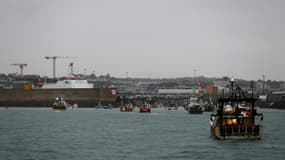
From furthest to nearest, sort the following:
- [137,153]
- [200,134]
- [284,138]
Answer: [200,134]
[284,138]
[137,153]

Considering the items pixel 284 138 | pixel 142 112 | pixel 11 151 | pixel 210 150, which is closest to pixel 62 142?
pixel 11 151

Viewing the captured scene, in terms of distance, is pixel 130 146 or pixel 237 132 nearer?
pixel 130 146

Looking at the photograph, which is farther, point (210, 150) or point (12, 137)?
point (12, 137)

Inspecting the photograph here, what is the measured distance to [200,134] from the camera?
76438 millimetres

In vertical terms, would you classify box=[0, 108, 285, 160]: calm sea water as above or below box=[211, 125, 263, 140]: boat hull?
below

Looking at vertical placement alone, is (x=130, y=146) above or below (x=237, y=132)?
below

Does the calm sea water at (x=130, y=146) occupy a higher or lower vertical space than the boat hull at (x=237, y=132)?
lower

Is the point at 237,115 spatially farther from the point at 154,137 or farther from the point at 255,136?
the point at 154,137

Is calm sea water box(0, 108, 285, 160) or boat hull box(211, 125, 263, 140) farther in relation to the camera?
boat hull box(211, 125, 263, 140)

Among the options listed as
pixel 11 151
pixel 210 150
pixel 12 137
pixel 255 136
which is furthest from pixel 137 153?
pixel 12 137

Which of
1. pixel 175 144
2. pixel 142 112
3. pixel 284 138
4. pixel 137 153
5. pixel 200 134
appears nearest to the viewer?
pixel 137 153

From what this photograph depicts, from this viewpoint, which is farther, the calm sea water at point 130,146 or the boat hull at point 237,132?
the boat hull at point 237,132

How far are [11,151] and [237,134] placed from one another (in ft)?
64.9

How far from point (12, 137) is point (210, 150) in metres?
23.2
